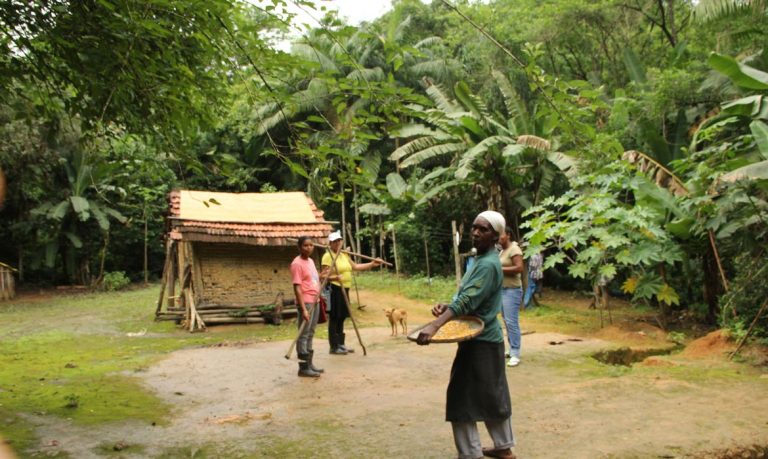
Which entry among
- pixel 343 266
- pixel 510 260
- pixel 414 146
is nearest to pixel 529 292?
pixel 414 146

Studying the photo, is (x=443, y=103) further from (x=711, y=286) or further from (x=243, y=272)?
(x=711, y=286)

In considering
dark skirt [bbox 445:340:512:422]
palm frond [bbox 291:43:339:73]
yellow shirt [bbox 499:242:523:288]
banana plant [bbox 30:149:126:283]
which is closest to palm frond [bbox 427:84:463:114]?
palm frond [bbox 291:43:339:73]

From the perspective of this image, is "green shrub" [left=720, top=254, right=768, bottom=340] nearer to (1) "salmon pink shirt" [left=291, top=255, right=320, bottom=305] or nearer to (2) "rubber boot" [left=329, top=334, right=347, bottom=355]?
(2) "rubber boot" [left=329, top=334, right=347, bottom=355]

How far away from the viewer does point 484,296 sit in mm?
3955

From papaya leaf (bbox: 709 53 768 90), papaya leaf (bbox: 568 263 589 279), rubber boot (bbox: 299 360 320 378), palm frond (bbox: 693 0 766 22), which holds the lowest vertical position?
rubber boot (bbox: 299 360 320 378)

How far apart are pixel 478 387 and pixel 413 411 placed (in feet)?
5.31

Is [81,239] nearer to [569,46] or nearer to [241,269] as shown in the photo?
[241,269]

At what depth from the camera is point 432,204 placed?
20.4m

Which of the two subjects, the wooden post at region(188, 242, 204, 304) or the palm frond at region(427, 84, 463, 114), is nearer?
the wooden post at region(188, 242, 204, 304)

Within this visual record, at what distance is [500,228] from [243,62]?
2.40m

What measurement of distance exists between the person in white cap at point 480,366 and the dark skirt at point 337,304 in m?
4.30

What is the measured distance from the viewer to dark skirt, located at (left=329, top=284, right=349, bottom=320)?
8281 millimetres

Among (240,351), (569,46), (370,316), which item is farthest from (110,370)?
(569,46)

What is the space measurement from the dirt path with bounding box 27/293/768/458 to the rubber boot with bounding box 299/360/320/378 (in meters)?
0.12
